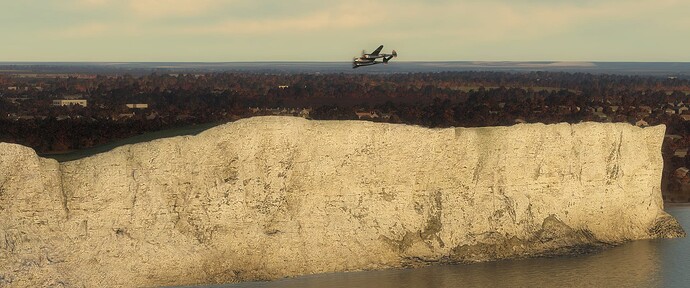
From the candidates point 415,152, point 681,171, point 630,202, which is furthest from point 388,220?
point 681,171

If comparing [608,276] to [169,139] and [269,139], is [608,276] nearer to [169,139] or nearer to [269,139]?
[269,139]

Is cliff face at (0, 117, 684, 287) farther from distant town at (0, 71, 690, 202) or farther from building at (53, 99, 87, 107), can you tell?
building at (53, 99, 87, 107)

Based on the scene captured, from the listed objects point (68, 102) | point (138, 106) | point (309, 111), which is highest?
point (309, 111)

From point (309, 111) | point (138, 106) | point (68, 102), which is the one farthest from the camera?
point (68, 102)

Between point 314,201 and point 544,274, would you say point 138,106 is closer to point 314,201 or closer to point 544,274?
point 314,201

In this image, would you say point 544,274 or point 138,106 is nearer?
point 544,274
